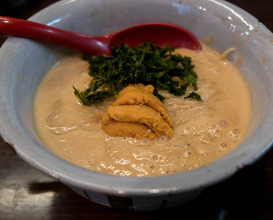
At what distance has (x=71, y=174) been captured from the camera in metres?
0.89

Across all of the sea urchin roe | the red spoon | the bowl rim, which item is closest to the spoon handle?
the red spoon

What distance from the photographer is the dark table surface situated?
3.85ft

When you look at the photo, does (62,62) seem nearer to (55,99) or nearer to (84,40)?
(84,40)

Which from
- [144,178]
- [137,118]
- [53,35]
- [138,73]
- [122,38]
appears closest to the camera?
[144,178]

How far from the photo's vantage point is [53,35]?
154cm

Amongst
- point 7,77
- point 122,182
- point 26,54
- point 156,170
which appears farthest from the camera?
point 26,54

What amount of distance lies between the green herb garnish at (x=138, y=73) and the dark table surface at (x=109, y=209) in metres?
0.45

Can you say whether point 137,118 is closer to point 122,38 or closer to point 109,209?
point 109,209

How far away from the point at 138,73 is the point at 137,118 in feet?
1.11

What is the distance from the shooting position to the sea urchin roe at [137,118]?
1.19 metres

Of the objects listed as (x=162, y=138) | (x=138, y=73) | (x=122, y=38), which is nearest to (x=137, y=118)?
(x=162, y=138)

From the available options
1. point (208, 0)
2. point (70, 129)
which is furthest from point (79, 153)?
point (208, 0)

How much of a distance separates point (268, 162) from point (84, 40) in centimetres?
122

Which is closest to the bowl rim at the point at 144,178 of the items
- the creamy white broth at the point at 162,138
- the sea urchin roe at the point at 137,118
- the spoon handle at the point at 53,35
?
the creamy white broth at the point at 162,138
